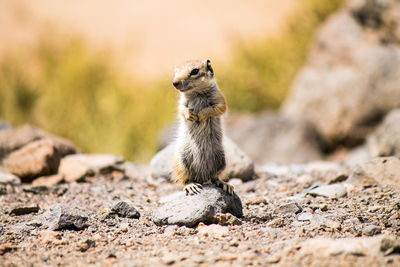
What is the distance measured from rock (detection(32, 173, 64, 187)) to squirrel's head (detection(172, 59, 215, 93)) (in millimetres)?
2116

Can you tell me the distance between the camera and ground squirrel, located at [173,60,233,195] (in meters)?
3.96

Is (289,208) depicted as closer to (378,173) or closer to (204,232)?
(204,232)

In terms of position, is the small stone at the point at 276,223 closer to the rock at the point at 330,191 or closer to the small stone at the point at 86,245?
the rock at the point at 330,191

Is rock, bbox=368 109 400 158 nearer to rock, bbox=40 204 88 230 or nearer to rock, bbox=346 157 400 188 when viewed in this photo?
rock, bbox=346 157 400 188

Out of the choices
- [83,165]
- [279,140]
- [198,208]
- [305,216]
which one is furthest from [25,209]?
[279,140]

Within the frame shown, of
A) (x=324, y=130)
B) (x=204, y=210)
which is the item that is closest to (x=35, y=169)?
(x=204, y=210)

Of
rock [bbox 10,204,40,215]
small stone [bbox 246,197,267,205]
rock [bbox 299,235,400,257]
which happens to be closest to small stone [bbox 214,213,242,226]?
small stone [bbox 246,197,267,205]

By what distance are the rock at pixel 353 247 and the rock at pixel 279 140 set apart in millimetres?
5388

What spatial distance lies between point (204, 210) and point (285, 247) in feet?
2.53

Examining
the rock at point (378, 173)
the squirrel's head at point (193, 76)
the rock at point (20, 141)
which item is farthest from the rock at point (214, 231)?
the rock at point (20, 141)

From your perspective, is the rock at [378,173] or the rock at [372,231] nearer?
the rock at [372,231]

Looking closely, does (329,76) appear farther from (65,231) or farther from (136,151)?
(65,231)

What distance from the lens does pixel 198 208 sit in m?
3.67

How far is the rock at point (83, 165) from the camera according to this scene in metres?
5.40
